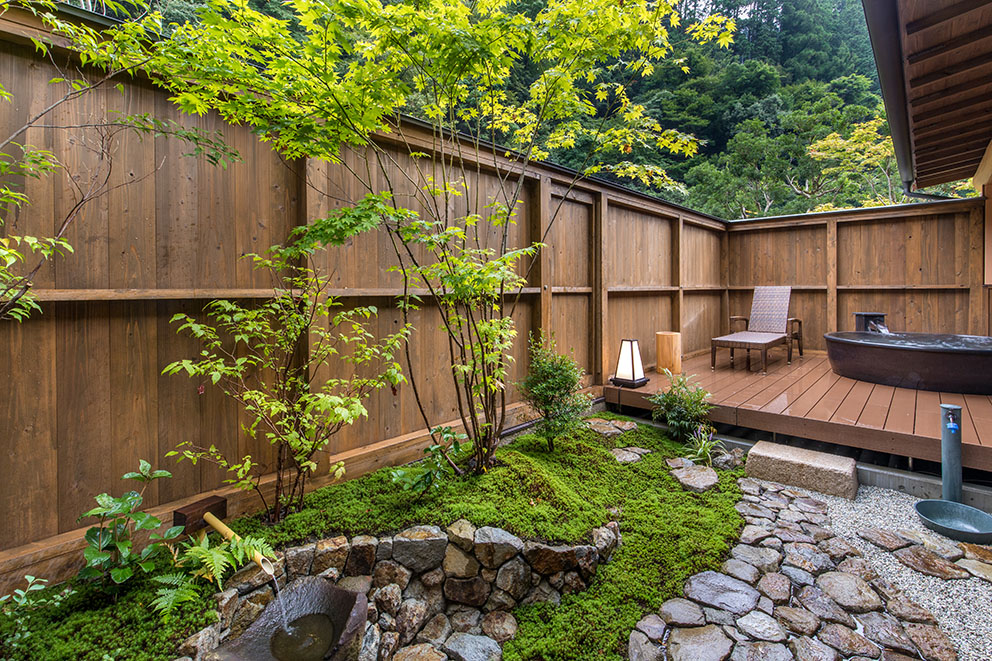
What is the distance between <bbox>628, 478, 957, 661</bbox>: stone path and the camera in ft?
6.02

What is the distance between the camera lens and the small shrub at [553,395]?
11.0 ft

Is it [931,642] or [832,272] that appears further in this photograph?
[832,272]

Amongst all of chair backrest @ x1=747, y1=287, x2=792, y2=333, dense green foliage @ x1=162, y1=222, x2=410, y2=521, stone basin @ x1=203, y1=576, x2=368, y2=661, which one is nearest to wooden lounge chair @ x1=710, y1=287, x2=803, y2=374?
chair backrest @ x1=747, y1=287, x2=792, y2=333

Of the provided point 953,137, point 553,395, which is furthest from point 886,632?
point 953,137

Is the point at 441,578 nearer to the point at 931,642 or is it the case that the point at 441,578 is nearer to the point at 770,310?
the point at 931,642

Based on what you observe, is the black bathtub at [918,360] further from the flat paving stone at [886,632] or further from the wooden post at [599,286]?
the flat paving stone at [886,632]

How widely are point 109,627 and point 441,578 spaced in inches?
48.5

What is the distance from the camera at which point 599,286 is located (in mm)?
4723

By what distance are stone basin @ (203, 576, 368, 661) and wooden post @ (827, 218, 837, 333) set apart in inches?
276

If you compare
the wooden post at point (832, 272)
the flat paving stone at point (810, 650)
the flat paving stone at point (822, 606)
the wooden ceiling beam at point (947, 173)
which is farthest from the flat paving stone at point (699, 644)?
the wooden post at point (832, 272)

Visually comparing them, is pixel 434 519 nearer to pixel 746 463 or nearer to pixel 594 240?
pixel 746 463

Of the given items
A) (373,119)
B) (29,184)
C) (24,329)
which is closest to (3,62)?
(29,184)

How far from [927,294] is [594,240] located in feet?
15.4

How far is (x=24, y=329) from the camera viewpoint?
184 cm
